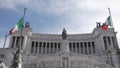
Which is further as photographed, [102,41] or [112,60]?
[102,41]

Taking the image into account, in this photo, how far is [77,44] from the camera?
220 ft

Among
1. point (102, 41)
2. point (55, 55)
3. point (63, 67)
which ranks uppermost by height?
point (102, 41)

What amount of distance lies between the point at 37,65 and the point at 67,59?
864 cm

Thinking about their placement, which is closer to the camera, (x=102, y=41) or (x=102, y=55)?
(x=102, y=55)

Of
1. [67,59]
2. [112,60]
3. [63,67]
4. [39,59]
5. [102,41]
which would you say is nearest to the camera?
[63,67]

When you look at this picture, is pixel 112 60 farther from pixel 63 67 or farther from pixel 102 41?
pixel 63 67

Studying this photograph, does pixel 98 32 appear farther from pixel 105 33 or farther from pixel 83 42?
pixel 83 42

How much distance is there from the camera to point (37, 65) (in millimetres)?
44281

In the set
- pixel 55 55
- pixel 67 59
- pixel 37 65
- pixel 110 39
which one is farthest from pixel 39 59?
pixel 110 39

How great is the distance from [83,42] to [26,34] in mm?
23112

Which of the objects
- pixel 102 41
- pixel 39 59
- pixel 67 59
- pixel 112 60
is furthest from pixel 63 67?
pixel 102 41

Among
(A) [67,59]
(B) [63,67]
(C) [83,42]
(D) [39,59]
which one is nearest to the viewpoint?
(B) [63,67]

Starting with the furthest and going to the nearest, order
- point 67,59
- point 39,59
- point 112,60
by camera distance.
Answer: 1. point 112,60
2. point 39,59
3. point 67,59

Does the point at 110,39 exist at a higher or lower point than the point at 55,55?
higher
